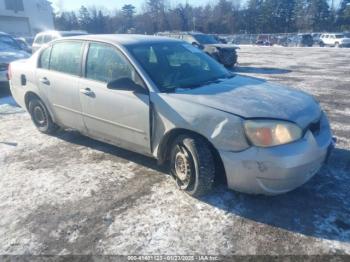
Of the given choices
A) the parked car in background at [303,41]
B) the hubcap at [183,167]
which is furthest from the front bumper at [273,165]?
the parked car in background at [303,41]

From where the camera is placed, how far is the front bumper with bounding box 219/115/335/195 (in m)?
2.77

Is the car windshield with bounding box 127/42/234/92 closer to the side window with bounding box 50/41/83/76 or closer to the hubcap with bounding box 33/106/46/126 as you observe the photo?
the side window with bounding box 50/41/83/76

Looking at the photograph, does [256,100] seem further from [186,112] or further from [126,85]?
[126,85]

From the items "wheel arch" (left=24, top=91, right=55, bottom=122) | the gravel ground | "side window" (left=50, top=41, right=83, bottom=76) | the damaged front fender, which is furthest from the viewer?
"wheel arch" (left=24, top=91, right=55, bottom=122)

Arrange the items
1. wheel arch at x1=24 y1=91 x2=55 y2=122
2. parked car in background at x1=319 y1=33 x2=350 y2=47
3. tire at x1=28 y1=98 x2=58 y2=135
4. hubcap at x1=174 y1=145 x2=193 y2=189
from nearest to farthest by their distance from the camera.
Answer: hubcap at x1=174 y1=145 x2=193 y2=189
wheel arch at x1=24 y1=91 x2=55 y2=122
tire at x1=28 y1=98 x2=58 y2=135
parked car in background at x1=319 y1=33 x2=350 y2=47

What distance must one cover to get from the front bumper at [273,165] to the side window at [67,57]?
2384mm

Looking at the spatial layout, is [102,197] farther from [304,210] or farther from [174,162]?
[304,210]

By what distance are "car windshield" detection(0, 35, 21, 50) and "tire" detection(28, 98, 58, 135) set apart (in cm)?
579

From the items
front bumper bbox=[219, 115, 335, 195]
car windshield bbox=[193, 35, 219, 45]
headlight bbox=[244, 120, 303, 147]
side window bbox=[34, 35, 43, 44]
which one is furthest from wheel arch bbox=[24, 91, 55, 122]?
car windshield bbox=[193, 35, 219, 45]

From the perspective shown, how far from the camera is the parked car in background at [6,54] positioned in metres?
8.45

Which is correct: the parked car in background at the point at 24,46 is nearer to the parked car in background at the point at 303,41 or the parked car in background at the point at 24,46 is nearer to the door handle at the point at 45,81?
the door handle at the point at 45,81

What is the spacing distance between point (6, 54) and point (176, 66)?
279 inches

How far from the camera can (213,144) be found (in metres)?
3.00

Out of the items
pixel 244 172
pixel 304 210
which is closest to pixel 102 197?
pixel 244 172
